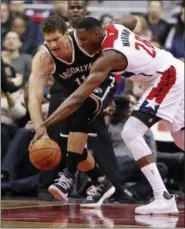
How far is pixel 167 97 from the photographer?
9.38 metres

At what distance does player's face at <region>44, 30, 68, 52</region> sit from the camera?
8961mm

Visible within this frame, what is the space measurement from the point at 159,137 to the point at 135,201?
67.1 inches

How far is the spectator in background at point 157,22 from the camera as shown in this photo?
48.1ft

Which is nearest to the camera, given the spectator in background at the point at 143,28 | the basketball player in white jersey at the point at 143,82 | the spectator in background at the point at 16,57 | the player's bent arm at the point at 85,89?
the player's bent arm at the point at 85,89

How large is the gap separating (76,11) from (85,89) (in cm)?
241

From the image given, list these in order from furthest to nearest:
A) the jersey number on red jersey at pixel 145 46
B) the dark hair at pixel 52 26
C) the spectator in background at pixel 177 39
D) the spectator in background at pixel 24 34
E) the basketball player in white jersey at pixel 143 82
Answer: the spectator in background at pixel 24 34
the spectator in background at pixel 177 39
the jersey number on red jersey at pixel 145 46
the dark hair at pixel 52 26
the basketball player in white jersey at pixel 143 82

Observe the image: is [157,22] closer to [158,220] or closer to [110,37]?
[110,37]

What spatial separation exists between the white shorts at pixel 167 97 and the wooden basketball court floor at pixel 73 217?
107cm

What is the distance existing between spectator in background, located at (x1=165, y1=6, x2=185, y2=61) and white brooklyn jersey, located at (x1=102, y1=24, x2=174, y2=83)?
433cm

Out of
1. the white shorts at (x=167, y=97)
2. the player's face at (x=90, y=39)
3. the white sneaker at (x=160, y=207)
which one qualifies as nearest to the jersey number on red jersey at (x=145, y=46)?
the white shorts at (x=167, y=97)

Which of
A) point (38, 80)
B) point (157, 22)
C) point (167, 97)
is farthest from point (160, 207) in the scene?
point (157, 22)

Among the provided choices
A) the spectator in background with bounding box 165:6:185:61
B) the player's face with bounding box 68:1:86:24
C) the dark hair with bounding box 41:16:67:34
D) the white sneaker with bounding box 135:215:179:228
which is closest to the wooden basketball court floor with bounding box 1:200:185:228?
the white sneaker with bounding box 135:215:179:228

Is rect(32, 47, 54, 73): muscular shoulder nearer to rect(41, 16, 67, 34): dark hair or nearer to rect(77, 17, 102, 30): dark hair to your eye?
rect(41, 16, 67, 34): dark hair

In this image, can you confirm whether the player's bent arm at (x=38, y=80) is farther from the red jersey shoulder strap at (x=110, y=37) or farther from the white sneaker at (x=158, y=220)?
the white sneaker at (x=158, y=220)
